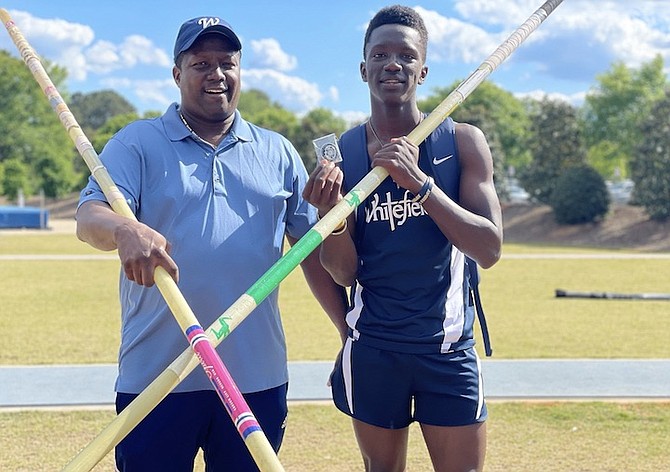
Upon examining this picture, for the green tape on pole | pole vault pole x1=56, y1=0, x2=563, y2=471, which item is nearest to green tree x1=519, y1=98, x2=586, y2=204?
pole vault pole x1=56, y1=0, x2=563, y2=471

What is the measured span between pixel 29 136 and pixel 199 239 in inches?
2114

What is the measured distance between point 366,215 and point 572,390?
4351 mm

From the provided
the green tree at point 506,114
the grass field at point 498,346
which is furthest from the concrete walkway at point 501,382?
the green tree at point 506,114

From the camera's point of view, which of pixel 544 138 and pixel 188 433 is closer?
pixel 188 433

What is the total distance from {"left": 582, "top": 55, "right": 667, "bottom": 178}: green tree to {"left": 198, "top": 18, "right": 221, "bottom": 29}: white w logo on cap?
4289 cm

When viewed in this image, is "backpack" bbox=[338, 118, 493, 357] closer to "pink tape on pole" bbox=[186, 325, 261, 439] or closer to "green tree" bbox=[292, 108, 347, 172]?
"pink tape on pole" bbox=[186, 325, 261, 439]

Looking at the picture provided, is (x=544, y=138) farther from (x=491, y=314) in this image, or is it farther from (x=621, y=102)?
(x=491, y=314)

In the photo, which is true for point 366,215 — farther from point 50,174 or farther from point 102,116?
point 102,116

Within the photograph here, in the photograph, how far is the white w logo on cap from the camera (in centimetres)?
290

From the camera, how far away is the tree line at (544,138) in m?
30.4

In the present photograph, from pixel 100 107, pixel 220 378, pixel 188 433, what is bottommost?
pixel 188 433

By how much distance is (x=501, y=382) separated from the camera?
23.2 ft

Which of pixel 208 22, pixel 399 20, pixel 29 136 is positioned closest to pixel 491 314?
pixel 399 20

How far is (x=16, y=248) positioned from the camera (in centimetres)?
2319
